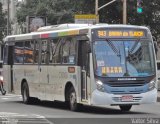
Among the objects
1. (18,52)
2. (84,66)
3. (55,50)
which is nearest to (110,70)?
(84,66)

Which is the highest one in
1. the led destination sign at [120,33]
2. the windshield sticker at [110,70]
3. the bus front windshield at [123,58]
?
the led destination sign at [120,33]

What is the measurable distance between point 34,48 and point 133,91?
601cm

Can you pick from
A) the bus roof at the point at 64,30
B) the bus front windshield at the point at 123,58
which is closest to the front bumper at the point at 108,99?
the bus front windshield at the point at 123,58

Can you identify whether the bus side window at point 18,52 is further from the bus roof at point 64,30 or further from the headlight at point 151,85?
the headlight at point 151,85

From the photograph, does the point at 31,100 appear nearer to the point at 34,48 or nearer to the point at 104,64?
the point at 34,48

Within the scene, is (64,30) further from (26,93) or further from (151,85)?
(26,93)

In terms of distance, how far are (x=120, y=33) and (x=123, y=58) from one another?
932 mm

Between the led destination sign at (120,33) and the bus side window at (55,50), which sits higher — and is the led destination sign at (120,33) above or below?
above

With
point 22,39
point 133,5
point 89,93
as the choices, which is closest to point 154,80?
point 89,93

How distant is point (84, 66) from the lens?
1884 centimetres


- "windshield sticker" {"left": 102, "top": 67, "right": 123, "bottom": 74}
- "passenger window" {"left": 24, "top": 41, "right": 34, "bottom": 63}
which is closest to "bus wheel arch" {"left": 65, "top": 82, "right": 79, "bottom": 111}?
"windshield sticker" {"left": 102, "top": 67, "right": 123, "bottom": 74}

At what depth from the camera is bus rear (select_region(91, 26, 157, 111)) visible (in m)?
18.1

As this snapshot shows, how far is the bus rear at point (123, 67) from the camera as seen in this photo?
714 inches

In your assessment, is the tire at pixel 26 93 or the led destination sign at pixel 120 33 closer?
the led destination sign at pixel 120 33
